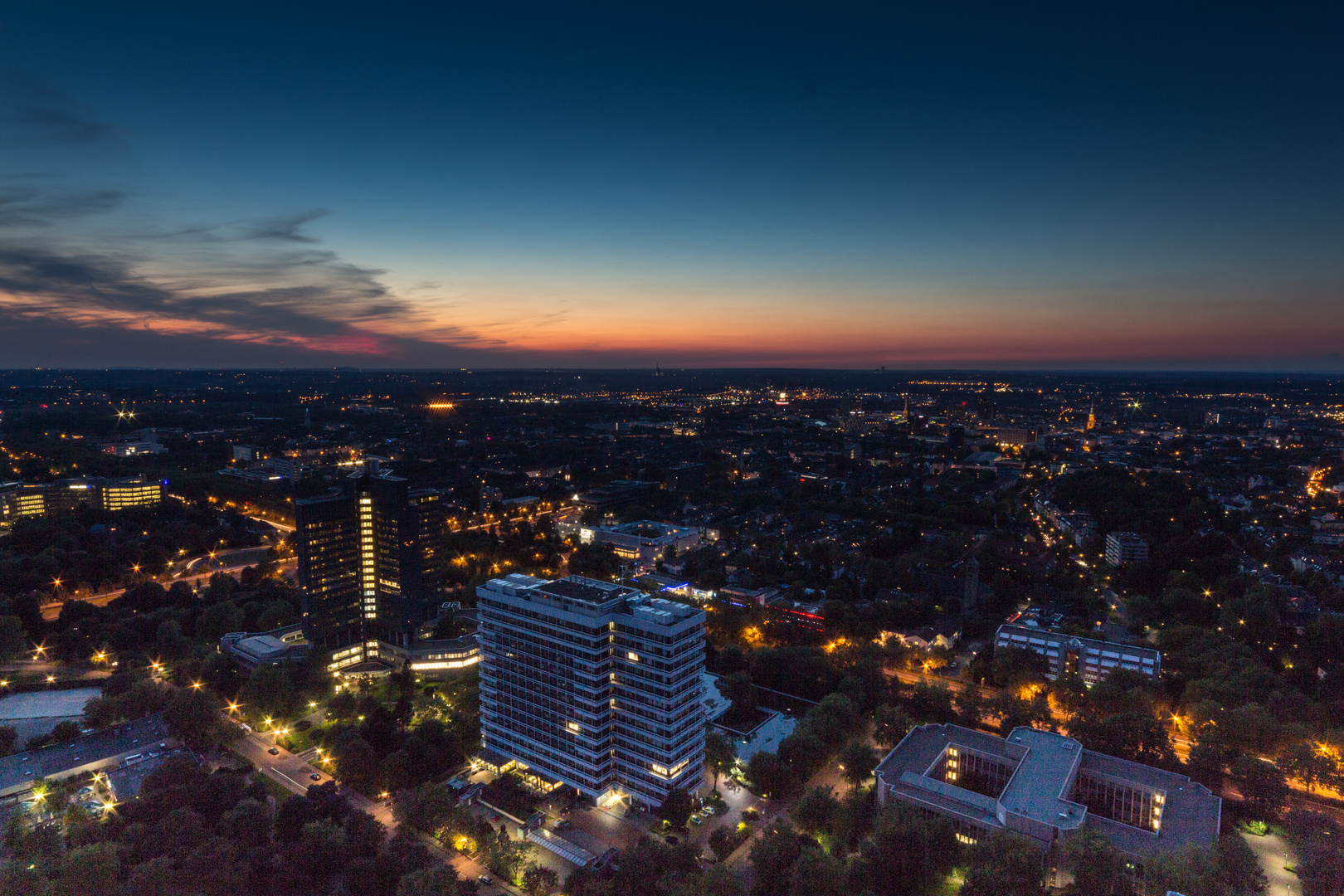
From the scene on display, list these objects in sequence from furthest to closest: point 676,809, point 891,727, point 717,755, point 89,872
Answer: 1. point 891,727
2. point 717,755
3. point 676,809
4. point 89,872

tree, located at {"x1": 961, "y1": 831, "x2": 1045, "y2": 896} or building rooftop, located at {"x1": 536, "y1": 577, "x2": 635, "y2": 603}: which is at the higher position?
building rooftop, located at {"x1": 536, "y1": 577, "x2": 635, "y2": 603}

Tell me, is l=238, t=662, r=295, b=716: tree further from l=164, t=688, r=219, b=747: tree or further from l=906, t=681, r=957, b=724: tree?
l=906, t=681, r=957, b=724: tree

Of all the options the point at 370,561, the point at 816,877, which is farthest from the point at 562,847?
the point at 370,561

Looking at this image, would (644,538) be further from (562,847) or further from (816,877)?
(816,877)

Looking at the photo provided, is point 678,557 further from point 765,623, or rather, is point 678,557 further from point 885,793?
point 885,793

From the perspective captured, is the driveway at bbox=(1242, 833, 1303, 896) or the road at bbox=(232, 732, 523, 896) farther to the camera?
the road at bbox=(232, 732, 523, 896)

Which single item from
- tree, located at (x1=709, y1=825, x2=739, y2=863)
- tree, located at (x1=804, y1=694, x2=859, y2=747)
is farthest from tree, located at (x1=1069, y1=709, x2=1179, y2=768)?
tree, located at (x1=709, y1=825, x2=739, y2=863)
